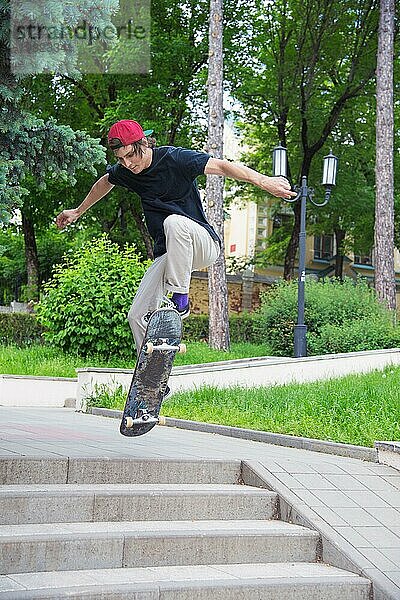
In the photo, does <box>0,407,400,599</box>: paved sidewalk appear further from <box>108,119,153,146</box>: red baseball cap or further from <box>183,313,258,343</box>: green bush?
<box>183,313,258,343</box>: green bush

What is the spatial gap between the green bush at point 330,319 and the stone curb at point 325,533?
36.9 feet

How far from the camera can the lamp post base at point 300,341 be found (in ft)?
53.9

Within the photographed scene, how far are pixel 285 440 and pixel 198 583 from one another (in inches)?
148

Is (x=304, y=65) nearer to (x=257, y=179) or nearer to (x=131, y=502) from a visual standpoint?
(x=257, y=179)

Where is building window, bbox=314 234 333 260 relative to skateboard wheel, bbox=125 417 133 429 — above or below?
above

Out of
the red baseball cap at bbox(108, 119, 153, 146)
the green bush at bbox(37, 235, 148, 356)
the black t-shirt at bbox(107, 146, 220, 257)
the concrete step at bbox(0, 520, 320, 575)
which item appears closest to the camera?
the concrete step at bbox(0, 520, 320, 575)

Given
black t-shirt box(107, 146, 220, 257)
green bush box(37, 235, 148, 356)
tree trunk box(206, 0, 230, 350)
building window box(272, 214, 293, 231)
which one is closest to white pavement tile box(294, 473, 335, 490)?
black t-shirt box(107, 146, 220, 257)

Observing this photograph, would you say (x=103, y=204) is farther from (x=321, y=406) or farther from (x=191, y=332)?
(x=321, y=406)

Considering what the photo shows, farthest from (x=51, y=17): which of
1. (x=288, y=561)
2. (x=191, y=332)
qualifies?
(x=191, y=332)

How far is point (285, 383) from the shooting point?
13.6 meters

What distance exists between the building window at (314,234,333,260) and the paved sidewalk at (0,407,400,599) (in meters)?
37.9

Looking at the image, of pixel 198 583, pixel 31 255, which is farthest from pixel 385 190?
pixel 198 583

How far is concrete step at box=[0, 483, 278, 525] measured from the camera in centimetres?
511

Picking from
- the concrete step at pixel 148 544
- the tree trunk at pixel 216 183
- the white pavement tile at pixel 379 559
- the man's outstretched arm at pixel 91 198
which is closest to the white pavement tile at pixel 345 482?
the concrete step at pixel 148 544
